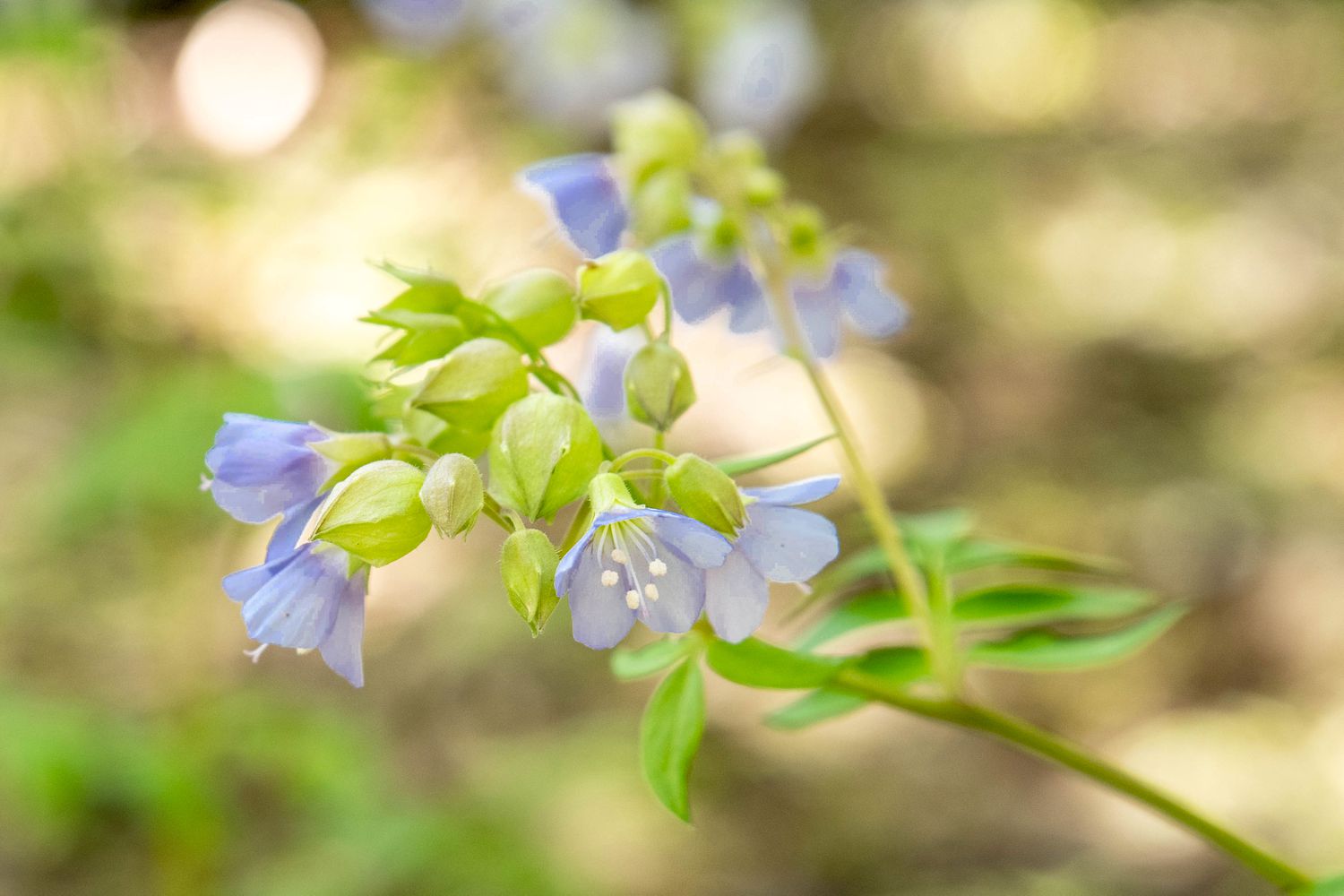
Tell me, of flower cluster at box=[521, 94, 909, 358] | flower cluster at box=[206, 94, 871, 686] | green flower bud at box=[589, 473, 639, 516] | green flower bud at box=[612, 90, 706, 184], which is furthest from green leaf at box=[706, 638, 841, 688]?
green flower bud at box=[612, 90, 706, 184]

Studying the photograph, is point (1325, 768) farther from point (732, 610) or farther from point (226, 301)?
point (226, 301)

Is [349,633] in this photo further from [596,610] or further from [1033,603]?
[1033,603]

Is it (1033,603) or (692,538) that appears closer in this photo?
(692,538)

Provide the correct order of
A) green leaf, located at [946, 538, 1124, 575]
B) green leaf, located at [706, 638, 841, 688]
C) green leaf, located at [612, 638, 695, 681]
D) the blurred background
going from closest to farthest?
green leaf, located at [706, 638, 841, 688], green leaf, located at [612, 638, 695, 681], green leaf, located at [946, 538, 1124, 575], the blurred background

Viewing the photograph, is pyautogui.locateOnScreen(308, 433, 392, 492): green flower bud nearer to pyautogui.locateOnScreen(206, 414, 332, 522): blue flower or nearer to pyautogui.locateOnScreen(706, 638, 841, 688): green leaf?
pyautogui.locateOnScreen(206, 414, 332, 522): blue flower

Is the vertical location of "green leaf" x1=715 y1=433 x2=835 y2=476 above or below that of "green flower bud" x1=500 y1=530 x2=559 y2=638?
below

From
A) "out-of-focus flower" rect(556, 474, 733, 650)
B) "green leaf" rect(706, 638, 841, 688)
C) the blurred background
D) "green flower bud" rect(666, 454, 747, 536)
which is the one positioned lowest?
the blurred background

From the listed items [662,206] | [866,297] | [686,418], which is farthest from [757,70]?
[662,206]
